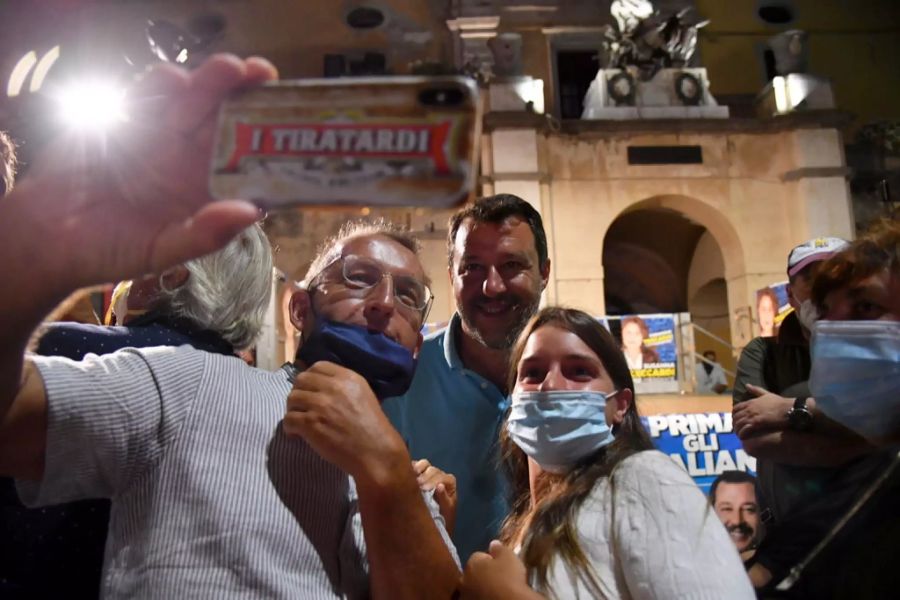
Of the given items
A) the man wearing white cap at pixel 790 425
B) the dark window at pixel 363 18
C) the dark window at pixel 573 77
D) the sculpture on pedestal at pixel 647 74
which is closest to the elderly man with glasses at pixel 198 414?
the man wearing white cap at pixel 790 425

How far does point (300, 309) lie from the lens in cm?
174

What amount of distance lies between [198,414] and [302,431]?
203 millimetres

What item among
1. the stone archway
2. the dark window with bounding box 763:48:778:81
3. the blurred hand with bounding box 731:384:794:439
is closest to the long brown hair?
the blurred hand with bounding box 731:384:794:439

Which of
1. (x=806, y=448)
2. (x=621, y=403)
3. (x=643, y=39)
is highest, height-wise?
(x=643, y=39)

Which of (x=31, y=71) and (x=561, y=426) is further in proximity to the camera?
(x=561, y=426)

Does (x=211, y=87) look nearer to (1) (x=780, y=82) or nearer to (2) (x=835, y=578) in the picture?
(2) (x=835, y=578)

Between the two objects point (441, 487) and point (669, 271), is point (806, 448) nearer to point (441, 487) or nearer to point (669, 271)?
point (441, 487)

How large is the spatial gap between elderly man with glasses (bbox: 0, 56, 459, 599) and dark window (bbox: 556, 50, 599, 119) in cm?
1638

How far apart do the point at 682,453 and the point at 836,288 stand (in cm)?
584

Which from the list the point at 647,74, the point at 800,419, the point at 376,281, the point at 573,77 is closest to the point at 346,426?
the point at 376,281

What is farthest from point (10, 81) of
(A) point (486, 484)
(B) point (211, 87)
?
(A) point (486, 484)

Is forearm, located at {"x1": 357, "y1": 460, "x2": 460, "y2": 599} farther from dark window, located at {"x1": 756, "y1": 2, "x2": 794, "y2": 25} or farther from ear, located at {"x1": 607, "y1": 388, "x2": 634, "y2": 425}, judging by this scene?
dark window, located at {"x1": 756, "y1": 2, "x2": 794, "y2": 25}

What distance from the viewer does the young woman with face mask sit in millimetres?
1507

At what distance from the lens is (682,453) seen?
7.04 meters
